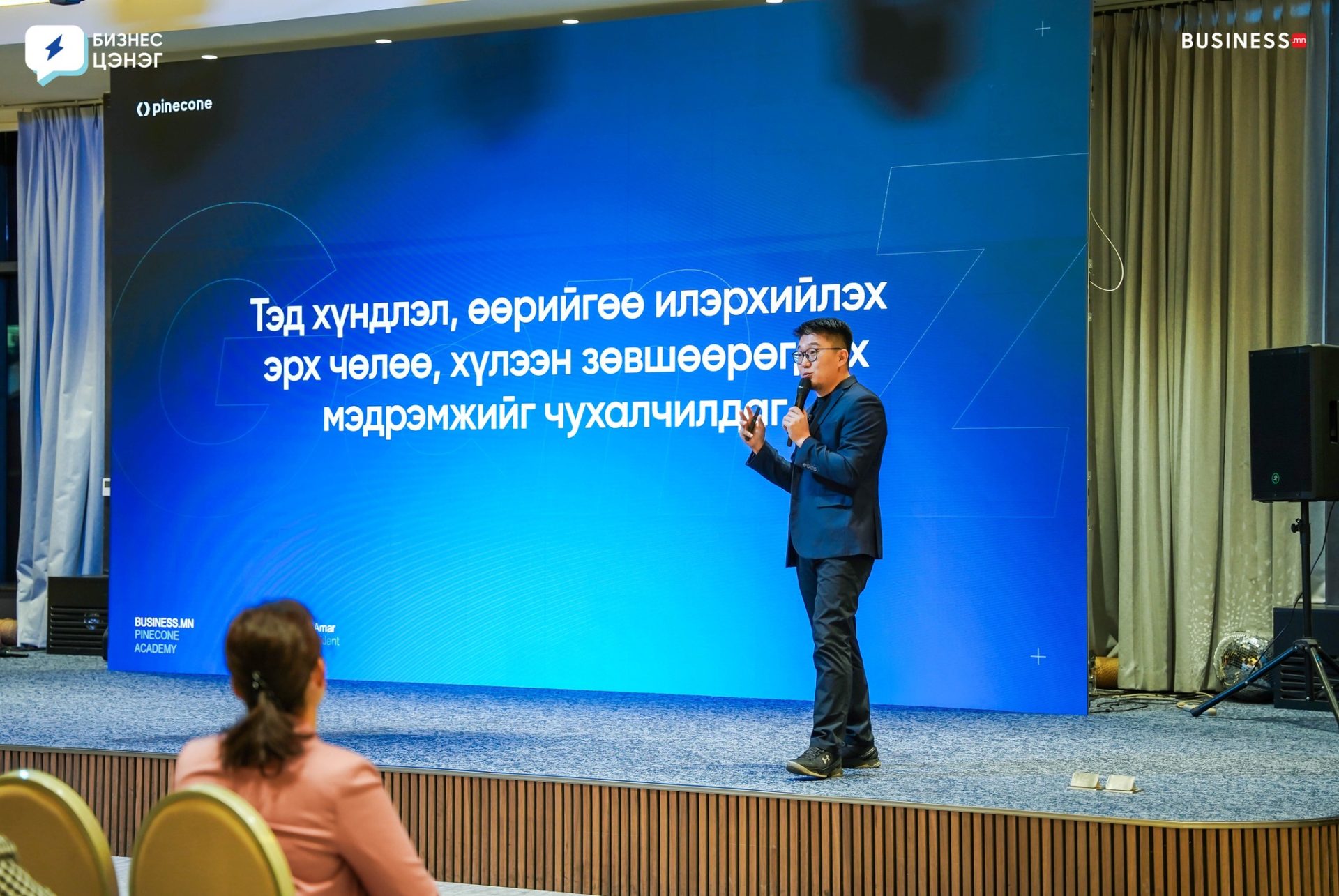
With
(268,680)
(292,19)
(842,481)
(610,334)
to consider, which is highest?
(292,19)

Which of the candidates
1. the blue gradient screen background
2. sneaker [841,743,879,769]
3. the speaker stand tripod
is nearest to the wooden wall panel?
sneaker [841,743,879,769]

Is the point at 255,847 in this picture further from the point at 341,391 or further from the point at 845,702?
the point at 341,391

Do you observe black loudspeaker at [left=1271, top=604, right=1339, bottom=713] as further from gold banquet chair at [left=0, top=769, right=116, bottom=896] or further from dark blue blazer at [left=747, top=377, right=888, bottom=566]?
gold banquet chair at [left=0, top=769, right=116, bottom=896]

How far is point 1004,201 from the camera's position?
546 centimetres

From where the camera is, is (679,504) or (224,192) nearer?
(679,504)

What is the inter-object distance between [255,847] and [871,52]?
15.3 ft

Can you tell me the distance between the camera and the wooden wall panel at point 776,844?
326cm

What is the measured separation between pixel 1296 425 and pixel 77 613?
18.6ft

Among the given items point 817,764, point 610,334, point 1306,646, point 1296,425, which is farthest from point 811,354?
point 1306,646

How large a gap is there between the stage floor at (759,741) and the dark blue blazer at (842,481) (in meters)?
0.66

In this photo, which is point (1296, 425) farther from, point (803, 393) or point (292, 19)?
point (292, 19)

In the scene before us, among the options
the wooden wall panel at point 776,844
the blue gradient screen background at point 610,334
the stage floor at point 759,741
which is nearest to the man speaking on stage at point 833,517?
the stage floor at point 759,741

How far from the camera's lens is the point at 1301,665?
548cm

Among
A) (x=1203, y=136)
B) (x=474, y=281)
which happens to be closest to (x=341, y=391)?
(x=474, y=281)
